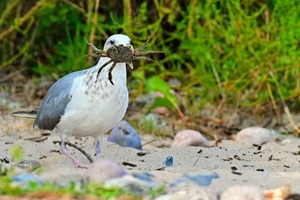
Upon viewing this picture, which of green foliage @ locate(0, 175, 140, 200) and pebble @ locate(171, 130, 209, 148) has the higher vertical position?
green foliage @ locate(0, 175, 140, 200)

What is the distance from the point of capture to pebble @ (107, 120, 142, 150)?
5582mm

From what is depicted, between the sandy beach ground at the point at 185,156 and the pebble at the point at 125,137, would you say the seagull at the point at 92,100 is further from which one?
the pebble at the point at 125,137

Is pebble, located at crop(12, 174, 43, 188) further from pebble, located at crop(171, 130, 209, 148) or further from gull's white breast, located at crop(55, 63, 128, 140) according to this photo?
pebble, located at crop(171, 130, 209, 148)

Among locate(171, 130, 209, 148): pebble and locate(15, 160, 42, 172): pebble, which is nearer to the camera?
locate(15, 160, 42, 172): pebble

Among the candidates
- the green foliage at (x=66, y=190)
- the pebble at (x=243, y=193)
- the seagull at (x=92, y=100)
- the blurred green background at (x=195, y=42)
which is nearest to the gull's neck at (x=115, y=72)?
the seagull at (x=92, y=100)

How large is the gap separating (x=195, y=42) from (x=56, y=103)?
6.82 feet

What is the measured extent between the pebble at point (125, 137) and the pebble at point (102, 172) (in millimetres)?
1894

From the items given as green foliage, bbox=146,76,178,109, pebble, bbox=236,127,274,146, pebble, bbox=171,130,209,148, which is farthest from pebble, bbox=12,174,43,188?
green foliage, bbox=146,76,178,109

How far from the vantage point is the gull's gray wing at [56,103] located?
475cm

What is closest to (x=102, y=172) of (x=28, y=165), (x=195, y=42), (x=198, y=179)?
(x=198, y=179)

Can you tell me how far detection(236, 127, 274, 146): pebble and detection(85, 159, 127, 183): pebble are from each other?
2348 mm

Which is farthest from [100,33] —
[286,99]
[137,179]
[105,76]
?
[137,179]

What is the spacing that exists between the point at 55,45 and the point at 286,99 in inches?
82.9

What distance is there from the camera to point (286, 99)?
6.74 m
